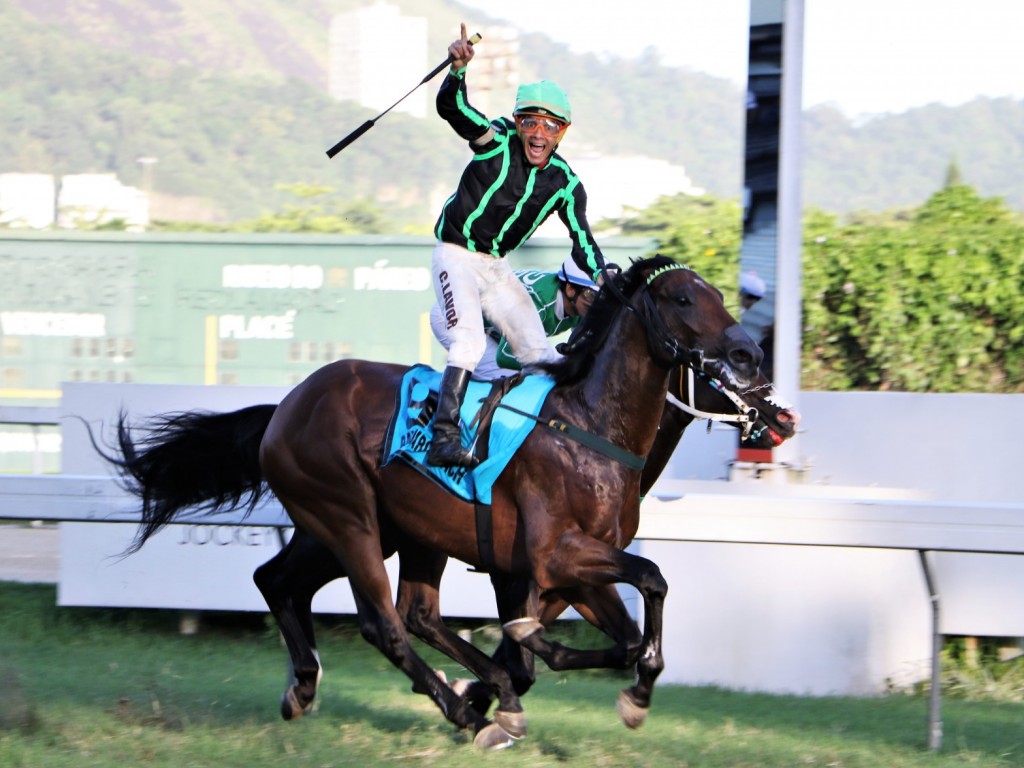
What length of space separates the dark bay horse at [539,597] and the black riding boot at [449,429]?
0.58 m

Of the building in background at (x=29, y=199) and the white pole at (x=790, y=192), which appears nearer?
the white pole at (x=790, y=192)

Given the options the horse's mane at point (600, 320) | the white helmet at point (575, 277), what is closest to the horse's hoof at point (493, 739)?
the horse's mane at point (600, 320)

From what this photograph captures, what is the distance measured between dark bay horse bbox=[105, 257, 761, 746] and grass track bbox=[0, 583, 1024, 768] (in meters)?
0.29

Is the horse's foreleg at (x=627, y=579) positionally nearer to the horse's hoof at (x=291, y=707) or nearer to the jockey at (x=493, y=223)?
the jockey at (x=493, y=223)

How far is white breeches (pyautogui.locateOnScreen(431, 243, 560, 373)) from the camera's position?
5266mm

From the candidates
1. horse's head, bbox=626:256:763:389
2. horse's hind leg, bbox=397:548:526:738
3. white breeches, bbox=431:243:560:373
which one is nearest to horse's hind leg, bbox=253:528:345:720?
horse's hind leg, bbox=397:548:526:738

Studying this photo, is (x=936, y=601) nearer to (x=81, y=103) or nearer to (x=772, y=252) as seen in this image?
(x=772, y=252)

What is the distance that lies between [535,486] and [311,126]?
56.9 ft

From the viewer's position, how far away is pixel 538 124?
5.10m

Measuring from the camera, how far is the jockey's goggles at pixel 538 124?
16.7ft

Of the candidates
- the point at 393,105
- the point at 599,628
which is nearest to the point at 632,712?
the point at 599,628

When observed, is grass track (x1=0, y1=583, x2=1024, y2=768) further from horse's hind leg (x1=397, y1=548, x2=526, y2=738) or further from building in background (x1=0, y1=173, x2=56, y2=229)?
building in background (x1=0, y1=173, x2=56, y2=229)

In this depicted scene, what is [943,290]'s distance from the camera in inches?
385

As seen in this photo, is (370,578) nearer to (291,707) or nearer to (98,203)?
(291,707)
